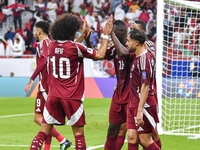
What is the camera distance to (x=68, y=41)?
→ 15.6 feet

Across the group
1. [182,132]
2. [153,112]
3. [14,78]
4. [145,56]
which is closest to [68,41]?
[145,56]

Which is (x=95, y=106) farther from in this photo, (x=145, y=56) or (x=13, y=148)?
(x=145, y=56)

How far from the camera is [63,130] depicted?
872 centimetres

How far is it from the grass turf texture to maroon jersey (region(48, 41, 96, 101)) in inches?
93.4

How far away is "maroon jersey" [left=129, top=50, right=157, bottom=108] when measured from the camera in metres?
4.60

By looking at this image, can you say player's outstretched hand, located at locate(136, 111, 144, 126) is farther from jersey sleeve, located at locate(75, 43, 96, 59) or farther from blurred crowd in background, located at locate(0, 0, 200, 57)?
blurred crowd in background, located at locate(0, 0, 200, 57)

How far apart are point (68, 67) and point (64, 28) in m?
0.51

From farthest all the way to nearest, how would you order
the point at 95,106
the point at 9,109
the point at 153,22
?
1. the point at 153,22
2. the point at 95,106
3. the point at 9,109

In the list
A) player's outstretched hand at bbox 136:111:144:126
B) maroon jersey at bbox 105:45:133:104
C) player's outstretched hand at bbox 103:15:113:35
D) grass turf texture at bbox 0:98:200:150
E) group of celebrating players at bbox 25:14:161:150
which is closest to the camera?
player's outstretched hand at bbox 136:111:144:126

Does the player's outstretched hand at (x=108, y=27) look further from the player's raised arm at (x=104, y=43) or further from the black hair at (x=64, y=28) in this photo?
the black hair at (x=64, y=28)

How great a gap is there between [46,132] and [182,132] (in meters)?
4.73

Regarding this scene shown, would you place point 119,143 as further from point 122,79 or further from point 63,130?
point 63,130

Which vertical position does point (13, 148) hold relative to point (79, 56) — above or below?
below

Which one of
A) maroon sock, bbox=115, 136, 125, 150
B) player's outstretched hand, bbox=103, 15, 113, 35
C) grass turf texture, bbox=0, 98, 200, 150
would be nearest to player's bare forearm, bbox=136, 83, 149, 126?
player's outstretched hand, bbox=103, 15, 113, 35
